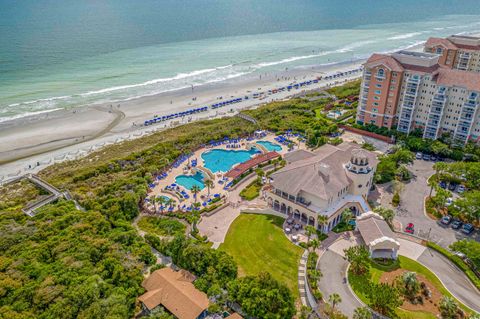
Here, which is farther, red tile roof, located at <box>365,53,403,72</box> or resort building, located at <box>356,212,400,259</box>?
red tile roof, located at <box>365,53,403,72</box>

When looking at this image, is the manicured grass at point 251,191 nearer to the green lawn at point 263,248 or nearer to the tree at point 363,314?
the green lawn at point 263,248

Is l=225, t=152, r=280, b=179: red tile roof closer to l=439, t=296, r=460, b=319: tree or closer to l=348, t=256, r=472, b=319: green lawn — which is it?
l=348, t=256, r=472, b=319: green lawn

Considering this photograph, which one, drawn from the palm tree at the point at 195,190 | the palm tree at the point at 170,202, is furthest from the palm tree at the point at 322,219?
the palm tree at the point at 170,202

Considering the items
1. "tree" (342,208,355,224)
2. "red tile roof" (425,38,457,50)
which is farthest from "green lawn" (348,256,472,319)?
"red tile roof" (425,38,457,50)

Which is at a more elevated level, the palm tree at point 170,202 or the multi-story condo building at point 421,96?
the multi-story condo building at point 421,96

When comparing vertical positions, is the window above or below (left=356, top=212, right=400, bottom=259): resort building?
above

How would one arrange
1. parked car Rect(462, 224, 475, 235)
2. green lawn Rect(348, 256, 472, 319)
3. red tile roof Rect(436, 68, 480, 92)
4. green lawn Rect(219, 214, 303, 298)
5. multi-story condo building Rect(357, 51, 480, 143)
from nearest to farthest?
green lawn Rect(348, 256, 472, 319)
green lawn Rect(219, 214, 303, 298)
parked car Rect(462, 224, 475, 235)
red tile roof Rect(436, 68, 480, 92)
multi-story condo building Rect(357, 51, 480, 143)
